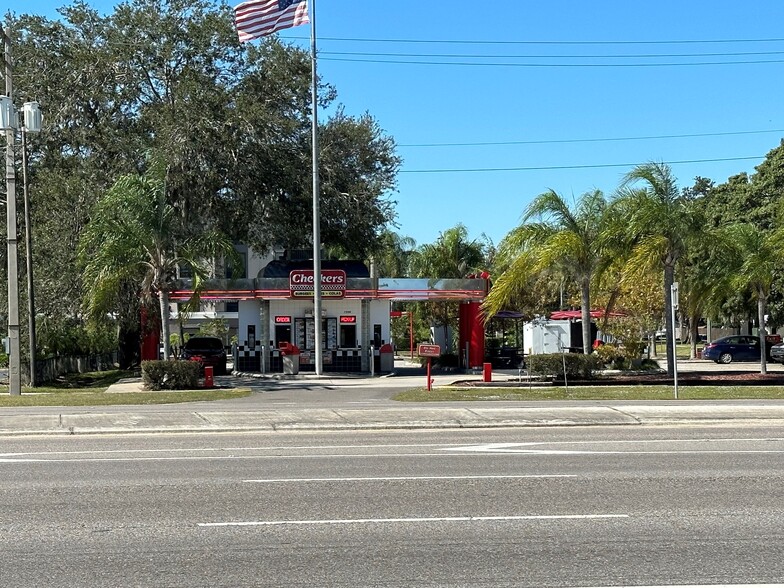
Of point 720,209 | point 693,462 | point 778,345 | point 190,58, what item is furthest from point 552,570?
point 720,209

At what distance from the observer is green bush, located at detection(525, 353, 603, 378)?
2766cm

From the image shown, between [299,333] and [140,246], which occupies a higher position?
[140,246]

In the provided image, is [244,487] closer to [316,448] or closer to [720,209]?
[316,448]

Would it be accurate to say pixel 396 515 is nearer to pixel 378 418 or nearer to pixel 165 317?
pixel 378 418

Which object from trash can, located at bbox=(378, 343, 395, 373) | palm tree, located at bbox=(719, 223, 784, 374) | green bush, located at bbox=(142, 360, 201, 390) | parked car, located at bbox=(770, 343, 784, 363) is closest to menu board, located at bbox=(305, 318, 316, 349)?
trash can, located at bbox=(378, 343, 395, 373)

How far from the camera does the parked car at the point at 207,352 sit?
3825cm

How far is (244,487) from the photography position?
10.3 metres

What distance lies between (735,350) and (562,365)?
22872mm

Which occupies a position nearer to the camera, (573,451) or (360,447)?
(573,451)

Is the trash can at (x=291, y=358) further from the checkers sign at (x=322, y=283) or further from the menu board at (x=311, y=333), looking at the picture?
the checkers sign at (x=322, y=283)

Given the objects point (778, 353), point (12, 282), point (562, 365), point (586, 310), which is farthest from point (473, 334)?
point (12, 282)

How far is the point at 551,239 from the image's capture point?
91.1ft

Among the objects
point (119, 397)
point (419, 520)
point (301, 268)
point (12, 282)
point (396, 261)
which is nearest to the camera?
point (419, 520)

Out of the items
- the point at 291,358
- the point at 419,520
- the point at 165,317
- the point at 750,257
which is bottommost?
the point at 419,520
